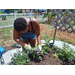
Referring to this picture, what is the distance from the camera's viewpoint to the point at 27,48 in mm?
1241

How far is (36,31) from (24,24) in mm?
402

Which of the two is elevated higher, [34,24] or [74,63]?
[34,24]

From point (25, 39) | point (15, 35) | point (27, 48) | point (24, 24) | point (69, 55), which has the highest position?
point (24, 24)

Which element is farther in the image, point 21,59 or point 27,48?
point 27,48

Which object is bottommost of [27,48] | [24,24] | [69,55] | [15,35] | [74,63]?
[74,63]

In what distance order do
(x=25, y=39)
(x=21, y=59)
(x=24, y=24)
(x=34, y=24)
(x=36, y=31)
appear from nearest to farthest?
(x=24, y=24) < (x=21, y=59) < (x=34, y=24) < (x=36, y=31) < (x=25, y=39)

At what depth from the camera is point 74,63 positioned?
1.29 m

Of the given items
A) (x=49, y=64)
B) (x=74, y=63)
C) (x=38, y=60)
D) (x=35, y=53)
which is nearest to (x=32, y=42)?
(x=35, y=53)

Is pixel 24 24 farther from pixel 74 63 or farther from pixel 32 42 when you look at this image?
pixel 74 63

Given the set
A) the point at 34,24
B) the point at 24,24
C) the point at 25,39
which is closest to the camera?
the point at 24,24

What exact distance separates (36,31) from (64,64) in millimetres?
893

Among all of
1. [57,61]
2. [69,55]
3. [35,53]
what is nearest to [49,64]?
[57,61]

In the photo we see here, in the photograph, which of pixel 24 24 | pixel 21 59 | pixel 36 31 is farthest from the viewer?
pixel 36 31

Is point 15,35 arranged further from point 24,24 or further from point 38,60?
point 38,60
